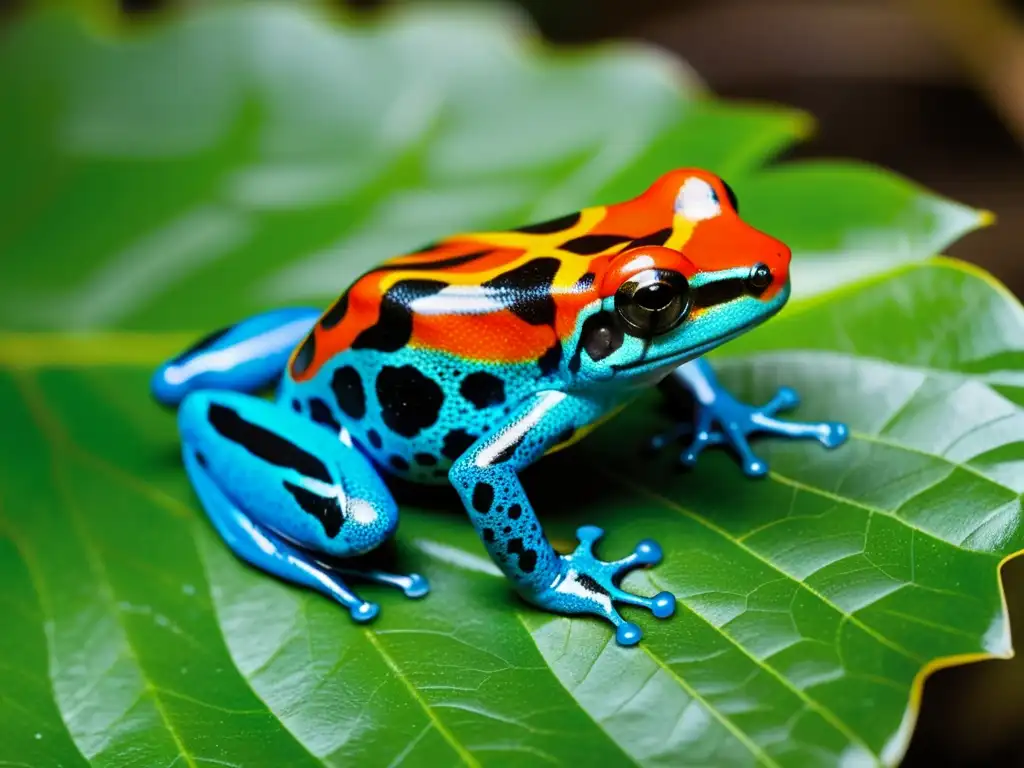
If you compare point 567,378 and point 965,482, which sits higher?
point 567,378

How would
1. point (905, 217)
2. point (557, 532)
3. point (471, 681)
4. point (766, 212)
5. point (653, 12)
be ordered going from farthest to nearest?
point (653, 12)
point (766, 212)
point (905, 217)
point (557, 532)
point (471, 681)

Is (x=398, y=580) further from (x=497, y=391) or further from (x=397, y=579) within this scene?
(x=497, y=391)

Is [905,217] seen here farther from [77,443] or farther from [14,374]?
[14,374]

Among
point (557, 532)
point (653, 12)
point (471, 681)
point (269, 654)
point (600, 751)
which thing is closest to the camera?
point (600, 751)

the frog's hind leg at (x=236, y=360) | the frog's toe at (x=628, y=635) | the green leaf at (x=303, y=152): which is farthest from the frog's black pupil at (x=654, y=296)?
the frog's hind leg at (x=236, y=360)

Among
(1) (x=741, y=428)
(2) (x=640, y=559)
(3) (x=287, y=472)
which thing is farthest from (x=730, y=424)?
(3) (x=287, y=472)

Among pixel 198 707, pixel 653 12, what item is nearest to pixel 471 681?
pixel 198 707

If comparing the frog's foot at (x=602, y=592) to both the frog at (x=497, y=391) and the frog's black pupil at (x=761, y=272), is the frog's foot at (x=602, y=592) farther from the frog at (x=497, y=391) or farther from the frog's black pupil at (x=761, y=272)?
the frog's black pupil at (x=761, y=272)
